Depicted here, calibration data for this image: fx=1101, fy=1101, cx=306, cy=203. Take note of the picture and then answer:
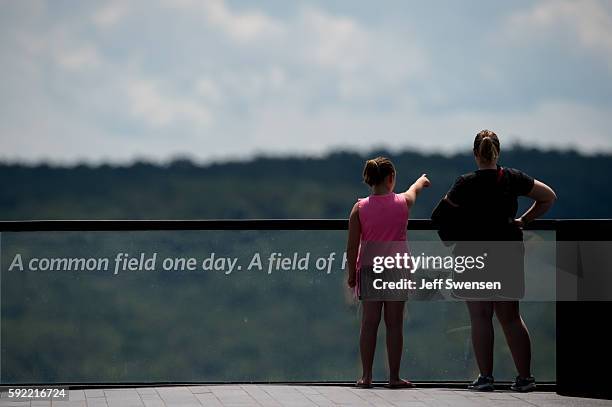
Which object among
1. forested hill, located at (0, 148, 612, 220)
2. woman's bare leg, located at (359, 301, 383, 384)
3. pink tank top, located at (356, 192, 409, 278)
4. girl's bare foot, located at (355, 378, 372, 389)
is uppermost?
forested hill, located at (0, 148, 612, 220)

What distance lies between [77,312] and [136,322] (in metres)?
0.47

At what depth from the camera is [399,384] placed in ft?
26.0

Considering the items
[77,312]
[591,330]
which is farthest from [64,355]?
[591,330]

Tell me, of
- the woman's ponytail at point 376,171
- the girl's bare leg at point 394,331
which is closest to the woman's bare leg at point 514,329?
the girl's bare leg at point 394,331

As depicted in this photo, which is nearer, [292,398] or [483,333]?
[292,398]

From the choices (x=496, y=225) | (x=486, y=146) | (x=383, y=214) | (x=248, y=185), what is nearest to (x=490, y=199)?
(x=496, y=225)

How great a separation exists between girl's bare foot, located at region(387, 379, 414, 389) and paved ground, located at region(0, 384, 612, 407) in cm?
14

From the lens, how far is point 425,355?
821cm

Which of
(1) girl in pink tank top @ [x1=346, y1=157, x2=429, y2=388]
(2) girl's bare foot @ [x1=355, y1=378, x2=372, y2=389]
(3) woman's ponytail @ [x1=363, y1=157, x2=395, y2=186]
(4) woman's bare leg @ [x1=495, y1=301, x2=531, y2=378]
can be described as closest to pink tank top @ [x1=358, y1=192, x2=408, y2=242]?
(1) girl in pink tank top @ [x1=346, y1=157, x2=429, y2=388]

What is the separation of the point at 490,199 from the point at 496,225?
0.23 metres

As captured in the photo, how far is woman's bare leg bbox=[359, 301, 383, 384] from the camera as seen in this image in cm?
782

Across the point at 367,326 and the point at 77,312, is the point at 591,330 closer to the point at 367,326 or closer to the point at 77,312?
the point at 367,326

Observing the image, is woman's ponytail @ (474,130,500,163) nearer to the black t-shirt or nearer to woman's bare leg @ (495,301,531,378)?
the black t-shirt

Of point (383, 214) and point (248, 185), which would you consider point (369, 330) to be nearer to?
point (383, 214)
